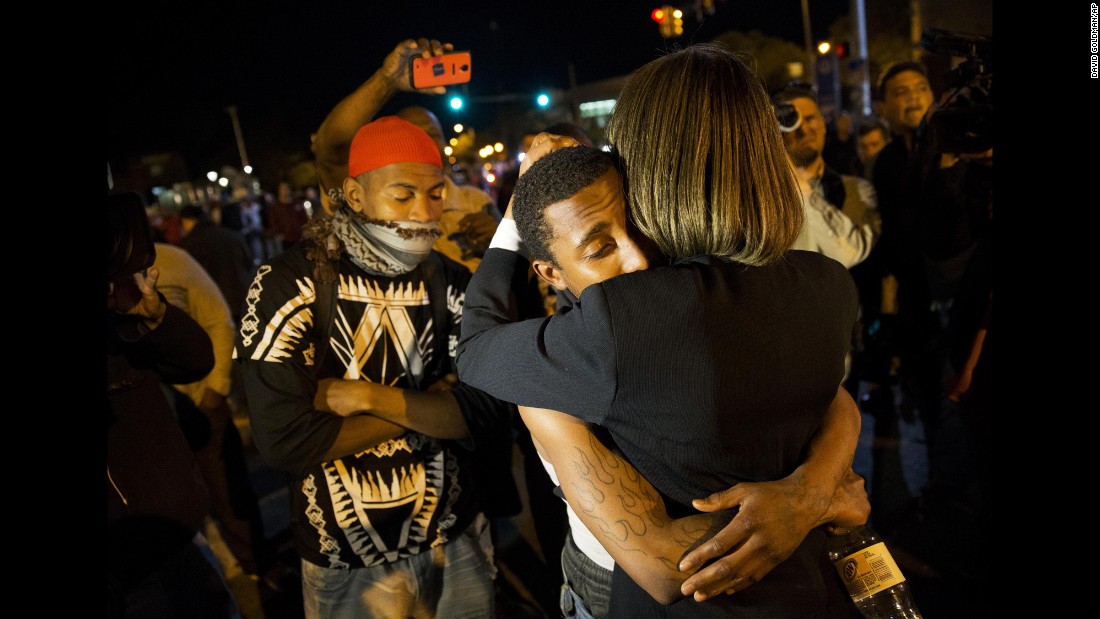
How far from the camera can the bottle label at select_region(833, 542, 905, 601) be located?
4.95ft

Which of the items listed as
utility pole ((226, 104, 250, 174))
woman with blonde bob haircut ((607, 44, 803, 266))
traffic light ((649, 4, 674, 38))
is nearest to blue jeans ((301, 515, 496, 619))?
woman with blonde bob haircut ((607, 44, 803, 266))

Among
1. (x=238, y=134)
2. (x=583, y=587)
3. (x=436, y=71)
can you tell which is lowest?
(x=583, y=587)

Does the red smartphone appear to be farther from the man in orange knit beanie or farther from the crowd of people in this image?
the man in orange knit beanie

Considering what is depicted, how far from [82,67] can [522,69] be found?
67092mm

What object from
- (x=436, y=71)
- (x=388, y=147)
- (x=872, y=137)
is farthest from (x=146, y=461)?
(x=872, y=137)

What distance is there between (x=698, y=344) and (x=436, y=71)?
1859 millimetres

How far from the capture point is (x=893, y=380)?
4.79 m

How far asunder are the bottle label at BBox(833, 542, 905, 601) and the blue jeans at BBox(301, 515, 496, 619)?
1262mm

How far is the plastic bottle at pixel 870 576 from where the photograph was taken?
1493 millimetres

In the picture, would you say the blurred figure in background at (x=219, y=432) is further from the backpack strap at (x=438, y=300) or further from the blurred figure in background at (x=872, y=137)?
the blurred figure in background at (x=872, y=137)

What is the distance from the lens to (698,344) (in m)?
1.17

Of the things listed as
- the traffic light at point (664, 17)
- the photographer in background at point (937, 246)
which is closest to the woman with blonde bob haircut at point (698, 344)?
the photographer in background at point (937, 246)

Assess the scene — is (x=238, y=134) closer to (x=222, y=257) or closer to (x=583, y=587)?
(x=222, y=257)

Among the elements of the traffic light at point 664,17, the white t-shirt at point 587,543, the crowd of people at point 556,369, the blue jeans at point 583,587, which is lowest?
the blue jeans at point 583,587
